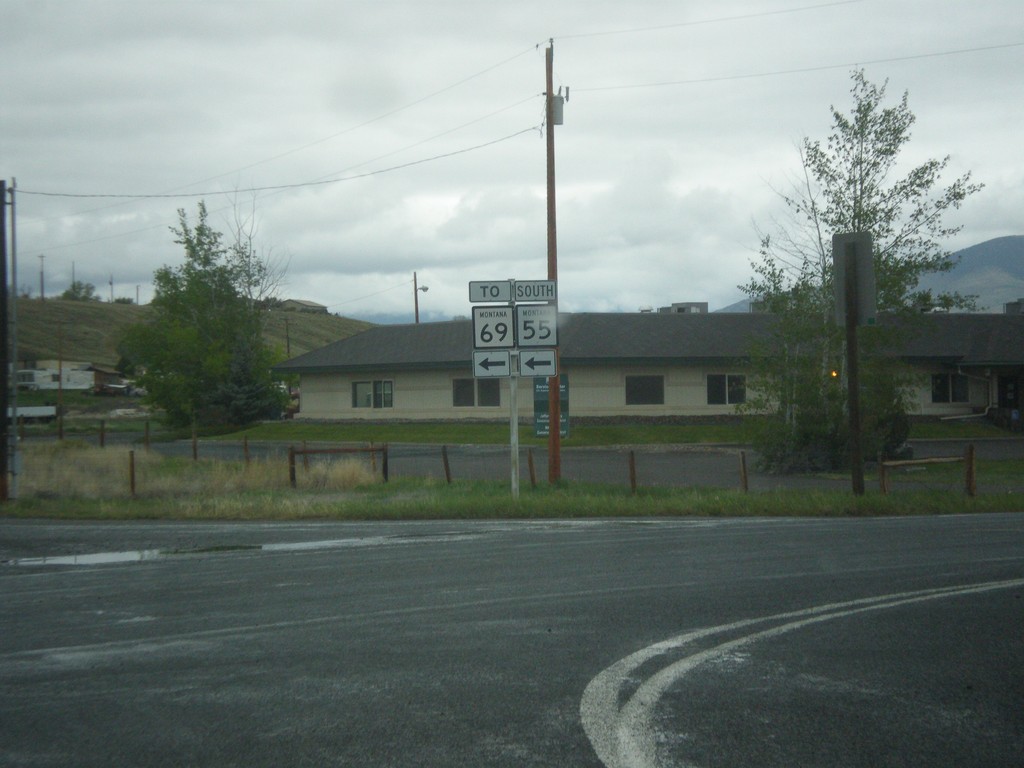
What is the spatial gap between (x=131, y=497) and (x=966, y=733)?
19742 millimetres

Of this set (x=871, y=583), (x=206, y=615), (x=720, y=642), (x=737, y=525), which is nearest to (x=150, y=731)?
(x=206, y=615)

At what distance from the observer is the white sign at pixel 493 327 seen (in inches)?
743

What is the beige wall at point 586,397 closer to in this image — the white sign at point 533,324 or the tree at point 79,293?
the white sign at point 533,324

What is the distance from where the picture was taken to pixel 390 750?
203 inches

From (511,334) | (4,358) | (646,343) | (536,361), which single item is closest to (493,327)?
(511,334)

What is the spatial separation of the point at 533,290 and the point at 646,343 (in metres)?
30.7

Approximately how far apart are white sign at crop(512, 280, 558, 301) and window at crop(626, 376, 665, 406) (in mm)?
29497

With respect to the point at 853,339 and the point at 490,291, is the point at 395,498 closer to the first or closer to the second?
the point at 490,291

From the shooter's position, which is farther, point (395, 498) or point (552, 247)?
point (552, 247)

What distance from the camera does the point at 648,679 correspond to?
6.35 m

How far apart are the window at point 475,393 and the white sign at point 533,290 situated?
99.1 ft

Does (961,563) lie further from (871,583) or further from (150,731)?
(150,731)

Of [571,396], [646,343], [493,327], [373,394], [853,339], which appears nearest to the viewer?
[493,327]

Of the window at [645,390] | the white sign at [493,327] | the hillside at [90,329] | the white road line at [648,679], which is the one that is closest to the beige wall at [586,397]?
the window at [645,390]
